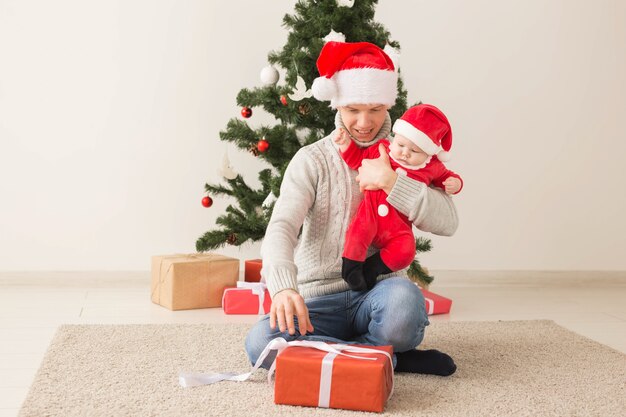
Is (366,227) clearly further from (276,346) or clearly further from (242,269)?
(242,269)

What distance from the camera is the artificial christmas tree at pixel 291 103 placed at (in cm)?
260

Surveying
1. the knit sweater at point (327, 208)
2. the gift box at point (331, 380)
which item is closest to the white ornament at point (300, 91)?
the knit sweater at point (327, 208)

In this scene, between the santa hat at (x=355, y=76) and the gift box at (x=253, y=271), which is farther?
the gift box at (x=253, y=271)

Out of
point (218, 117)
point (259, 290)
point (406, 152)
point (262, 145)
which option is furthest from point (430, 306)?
point (218, 117)

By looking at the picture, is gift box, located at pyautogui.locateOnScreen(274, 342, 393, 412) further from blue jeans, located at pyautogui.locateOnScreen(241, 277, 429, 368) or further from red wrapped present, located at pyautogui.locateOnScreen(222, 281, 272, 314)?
red wrapped present, located at pyautogui.locateOnScreen(222, 281, 272, 314)

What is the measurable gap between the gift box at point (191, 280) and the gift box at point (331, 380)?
115 cm

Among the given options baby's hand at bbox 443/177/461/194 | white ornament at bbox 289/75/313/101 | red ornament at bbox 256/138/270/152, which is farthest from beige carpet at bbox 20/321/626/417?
white ornament at bbox 289/75/313/101

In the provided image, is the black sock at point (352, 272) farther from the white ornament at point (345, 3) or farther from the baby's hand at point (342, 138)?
the white ornament at point (345, 3)

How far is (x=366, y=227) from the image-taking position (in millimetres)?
1779

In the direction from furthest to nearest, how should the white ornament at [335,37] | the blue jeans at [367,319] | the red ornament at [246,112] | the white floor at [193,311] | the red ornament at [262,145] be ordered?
the red ornament at [246,112] < the red ornament at [262,145] < the white ornament at [335,37] < the white floor at [193,311] < the blue jeans at [367,319]

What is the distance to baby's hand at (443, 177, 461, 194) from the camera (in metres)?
1.83

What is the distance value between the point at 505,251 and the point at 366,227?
1.78 metres

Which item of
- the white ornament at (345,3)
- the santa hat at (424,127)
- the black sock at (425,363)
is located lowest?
the black sock at (425,363)

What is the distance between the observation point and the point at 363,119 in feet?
6.00
